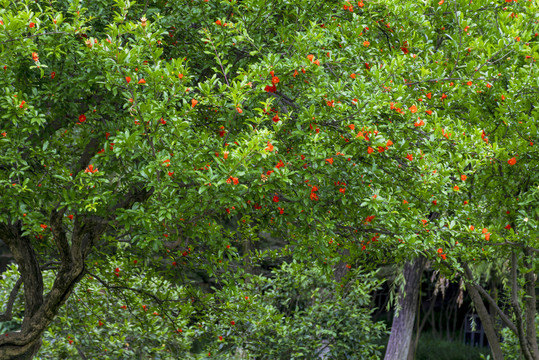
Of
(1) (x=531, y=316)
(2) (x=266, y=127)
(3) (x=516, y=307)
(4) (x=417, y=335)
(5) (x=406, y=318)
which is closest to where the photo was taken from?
(2) (x=266, y=127)

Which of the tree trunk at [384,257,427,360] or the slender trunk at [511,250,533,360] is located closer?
the slender trunk at [511,250,533,360]

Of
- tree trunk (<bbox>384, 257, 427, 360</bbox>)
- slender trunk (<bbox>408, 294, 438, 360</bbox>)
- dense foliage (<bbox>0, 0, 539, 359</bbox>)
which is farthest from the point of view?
tree trunk (<bbox>384, 257, 427, 360</bbox>)

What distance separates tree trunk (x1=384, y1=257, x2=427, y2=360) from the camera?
43.0ft

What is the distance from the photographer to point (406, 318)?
1327cm

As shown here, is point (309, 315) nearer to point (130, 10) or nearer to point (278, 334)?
point (278, 334)

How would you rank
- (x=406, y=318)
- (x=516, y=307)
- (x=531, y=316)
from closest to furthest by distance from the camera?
(x=516, y=307), (x=531, y=316), (x=406, y=318)

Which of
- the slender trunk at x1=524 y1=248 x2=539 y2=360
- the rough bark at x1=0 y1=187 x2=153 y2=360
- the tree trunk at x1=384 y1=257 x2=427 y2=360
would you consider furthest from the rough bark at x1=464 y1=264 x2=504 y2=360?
the rough bark at x1=0 y1=187 x2=153 y2=360

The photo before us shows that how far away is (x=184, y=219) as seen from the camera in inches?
200

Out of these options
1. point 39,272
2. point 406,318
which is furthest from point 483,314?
point 39,272

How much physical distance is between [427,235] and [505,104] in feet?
6.15

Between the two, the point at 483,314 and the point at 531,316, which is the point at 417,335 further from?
the point at 531,316

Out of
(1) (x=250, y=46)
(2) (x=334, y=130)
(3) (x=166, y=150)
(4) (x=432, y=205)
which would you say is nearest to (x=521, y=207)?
(4) (x=432, y=205)

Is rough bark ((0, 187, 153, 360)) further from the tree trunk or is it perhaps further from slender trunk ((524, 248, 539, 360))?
the tree trunk

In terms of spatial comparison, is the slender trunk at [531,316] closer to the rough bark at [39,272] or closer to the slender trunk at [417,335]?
the rough bark at [39,272]
